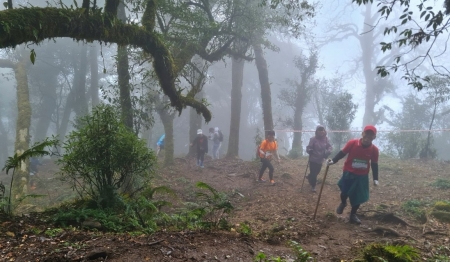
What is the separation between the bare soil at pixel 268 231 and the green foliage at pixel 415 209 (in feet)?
0.48

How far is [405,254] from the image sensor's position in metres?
3.44

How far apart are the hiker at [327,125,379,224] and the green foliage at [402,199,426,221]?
1274 millimetres

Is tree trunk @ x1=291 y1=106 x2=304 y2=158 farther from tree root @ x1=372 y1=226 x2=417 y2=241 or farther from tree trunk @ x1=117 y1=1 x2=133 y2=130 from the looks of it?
tree root @ x1=372 y1=226 x2=417 y2=241

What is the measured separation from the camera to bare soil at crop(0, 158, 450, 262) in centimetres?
329

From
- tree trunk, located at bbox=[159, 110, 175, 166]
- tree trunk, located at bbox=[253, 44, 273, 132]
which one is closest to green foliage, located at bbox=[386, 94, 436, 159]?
tree trunk, located at bbox=[253, 44, 273, 132]

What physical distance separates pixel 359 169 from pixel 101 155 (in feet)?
17.2

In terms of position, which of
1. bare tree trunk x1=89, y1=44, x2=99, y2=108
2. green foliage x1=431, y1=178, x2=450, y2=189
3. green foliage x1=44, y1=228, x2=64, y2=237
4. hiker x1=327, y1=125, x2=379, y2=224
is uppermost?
bare tree trunk x1=89, y1=44, x2=99, y2=108

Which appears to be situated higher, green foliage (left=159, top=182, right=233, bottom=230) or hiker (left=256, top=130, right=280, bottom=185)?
hiker (left=256, top=130, right=280, bottom=185)

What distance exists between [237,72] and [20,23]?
17.2 meters

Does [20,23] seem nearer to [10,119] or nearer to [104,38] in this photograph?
[104,38]

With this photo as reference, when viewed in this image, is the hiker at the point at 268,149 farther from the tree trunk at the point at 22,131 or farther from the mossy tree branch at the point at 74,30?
the tree trunk at the point at 22,131

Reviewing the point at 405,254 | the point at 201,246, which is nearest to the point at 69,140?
the point at 201,246

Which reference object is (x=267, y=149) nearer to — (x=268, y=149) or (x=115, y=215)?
(x=268, y=149)

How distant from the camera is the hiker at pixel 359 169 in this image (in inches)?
268
